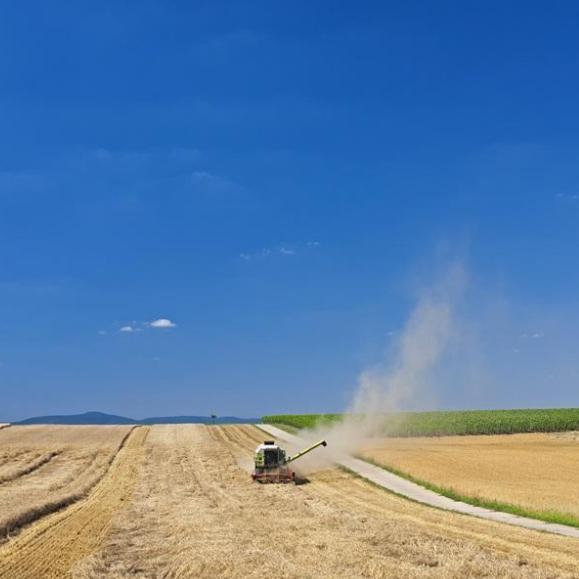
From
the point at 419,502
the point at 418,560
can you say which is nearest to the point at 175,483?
the point at 419,502

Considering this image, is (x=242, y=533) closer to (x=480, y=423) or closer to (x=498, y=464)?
(x=498, y=464)

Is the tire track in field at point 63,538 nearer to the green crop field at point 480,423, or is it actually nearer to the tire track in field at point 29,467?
the tire track in field at point 29,467

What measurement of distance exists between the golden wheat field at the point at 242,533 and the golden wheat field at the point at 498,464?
553cm

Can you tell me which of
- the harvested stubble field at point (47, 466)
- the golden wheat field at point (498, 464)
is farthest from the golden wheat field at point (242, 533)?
the golden wheat field at point (498, 464)

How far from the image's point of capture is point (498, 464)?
186 ft

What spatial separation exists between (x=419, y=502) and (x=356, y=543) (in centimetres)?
1268

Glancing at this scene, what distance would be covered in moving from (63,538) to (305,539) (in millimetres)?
8397

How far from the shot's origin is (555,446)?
78312 millimetres

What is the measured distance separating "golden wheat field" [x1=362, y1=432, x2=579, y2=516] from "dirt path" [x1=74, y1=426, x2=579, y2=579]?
5.91m

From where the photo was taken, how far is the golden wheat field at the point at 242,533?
70.0 feet

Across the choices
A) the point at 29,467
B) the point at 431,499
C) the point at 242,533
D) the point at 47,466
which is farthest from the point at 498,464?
the point at 242,533

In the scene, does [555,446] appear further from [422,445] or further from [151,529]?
[151,529]

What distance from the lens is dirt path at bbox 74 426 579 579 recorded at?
69.3 feet

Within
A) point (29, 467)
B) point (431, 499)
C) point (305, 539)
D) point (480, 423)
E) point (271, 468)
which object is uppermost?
point (480, 423)
